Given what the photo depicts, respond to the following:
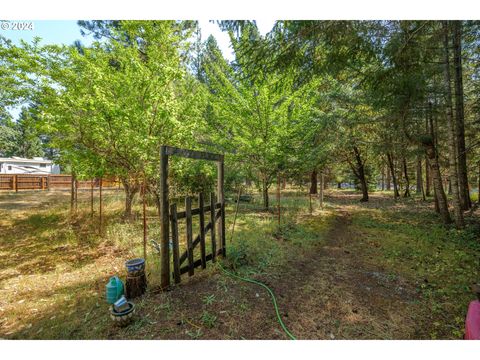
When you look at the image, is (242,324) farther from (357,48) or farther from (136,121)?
(357,48)

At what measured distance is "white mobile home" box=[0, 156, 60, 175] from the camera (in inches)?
1075

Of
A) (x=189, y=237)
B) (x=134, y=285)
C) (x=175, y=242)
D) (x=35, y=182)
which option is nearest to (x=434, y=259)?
(x=189, y=237)

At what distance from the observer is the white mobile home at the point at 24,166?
89.6ft

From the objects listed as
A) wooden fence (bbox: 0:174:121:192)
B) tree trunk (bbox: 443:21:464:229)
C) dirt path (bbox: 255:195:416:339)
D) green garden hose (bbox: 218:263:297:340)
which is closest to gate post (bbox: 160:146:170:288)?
green garden hose (bbox: 218:263:297:340)

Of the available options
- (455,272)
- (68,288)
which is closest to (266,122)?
(455,272)

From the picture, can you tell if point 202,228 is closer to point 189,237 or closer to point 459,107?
point 189,237

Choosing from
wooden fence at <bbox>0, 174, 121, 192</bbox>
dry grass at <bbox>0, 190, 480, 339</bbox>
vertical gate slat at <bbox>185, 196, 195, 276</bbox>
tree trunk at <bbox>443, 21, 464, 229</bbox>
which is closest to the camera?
dry grass at <bbox>0, 190, 480, 339</bbox>

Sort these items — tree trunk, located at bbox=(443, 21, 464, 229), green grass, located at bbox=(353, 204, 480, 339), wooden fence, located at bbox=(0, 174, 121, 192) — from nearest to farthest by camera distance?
1. green grass, located at bbox=(353, 204, 480, 339)
2. tree trunk, located at bbox=(443, 21, 464, 229)
3. wooden fence, located at bbox=(0, 174, 121, 192)

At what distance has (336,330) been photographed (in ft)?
8.75

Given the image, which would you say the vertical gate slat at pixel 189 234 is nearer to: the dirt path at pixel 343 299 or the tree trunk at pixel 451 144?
the dirt path at pixel 343 299

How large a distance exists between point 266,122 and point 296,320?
6.15m

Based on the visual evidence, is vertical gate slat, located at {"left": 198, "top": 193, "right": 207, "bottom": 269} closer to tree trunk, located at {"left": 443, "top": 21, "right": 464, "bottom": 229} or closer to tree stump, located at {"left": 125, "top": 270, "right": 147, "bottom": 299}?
tree stump, located at {"left": 125, "top": 270, "right": 147, "bottom": 299}

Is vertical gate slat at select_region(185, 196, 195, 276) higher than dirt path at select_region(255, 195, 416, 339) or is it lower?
higher

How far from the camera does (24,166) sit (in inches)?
1176
